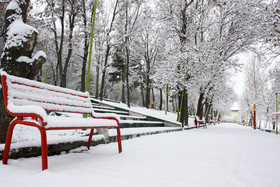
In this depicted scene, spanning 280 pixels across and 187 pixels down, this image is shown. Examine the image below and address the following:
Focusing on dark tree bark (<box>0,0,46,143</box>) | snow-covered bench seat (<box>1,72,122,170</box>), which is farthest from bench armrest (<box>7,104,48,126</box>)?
dark tree bark (<box>0,0,46,143</box>)

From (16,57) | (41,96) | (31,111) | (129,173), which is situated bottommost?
(129,173)

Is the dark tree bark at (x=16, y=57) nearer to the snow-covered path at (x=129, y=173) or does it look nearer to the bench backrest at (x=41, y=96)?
the bench backrest at (x=41, y=96)

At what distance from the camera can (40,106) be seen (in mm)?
2586

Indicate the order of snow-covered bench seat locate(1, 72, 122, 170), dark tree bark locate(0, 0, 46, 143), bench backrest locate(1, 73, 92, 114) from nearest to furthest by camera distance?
snow-covered bench seat locate(1, 72, 122, 170), bench backrest locate(1, 73, 92, 114), dark tree bark locate(0, 0, 46, 143)

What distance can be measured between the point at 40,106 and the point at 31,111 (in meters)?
0.58

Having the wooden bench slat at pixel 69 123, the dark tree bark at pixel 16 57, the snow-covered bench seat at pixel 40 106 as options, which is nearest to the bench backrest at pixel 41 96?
the snow-covered bench seat at pixel 40 106

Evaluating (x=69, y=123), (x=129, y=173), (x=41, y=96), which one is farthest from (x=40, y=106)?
(x=129, y=173)

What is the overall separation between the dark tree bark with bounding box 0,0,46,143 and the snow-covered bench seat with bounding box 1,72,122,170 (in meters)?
0.95

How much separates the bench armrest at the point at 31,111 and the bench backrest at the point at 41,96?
0.23 feet

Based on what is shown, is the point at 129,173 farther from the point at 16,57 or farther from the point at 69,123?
the point at 16,57

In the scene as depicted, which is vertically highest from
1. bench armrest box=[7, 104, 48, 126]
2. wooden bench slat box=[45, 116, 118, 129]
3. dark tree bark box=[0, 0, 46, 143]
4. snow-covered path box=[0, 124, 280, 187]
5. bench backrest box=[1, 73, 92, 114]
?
dark tree bark box=[0, 0, 46, 143]

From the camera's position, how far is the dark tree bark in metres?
3.37

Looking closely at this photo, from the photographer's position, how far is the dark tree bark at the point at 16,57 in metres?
3.37

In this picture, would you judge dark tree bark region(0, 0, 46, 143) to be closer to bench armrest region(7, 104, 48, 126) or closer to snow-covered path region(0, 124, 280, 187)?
snow-covered path region(0, 124, 280, 187)
